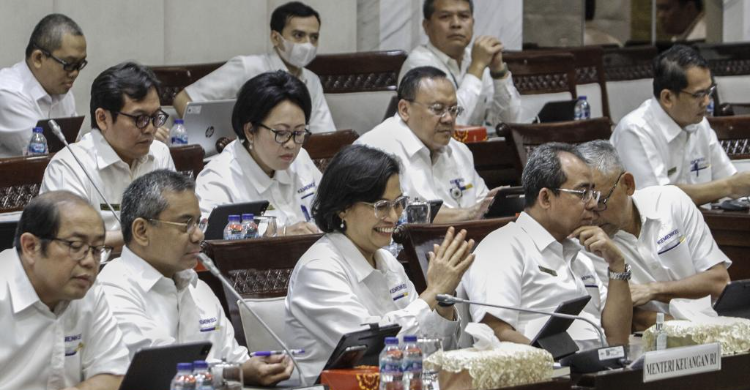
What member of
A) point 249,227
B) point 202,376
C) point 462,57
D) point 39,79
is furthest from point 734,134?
point 202,376

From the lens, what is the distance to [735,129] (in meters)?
6.66

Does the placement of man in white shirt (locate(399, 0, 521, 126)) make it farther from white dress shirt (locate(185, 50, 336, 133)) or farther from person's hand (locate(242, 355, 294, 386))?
person's hand (locate(242, 355, 294, 386))

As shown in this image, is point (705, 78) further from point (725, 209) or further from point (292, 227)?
point (292, 227)

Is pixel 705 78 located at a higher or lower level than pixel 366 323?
higher

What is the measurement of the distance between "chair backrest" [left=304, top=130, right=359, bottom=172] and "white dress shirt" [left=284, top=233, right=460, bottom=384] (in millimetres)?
2059

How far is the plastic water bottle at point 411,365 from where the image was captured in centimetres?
290

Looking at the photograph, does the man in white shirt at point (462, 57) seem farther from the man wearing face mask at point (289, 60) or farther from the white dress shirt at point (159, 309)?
the white dress shirt at point (159, 309)

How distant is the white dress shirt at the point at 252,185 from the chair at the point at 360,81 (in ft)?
6.44

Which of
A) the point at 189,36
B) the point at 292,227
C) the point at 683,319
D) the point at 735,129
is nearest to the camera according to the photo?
the point at 683,319

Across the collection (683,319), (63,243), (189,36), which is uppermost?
(189,36)

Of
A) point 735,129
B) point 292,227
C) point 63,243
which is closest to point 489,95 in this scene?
point 735,129

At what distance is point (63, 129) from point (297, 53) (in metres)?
1.75

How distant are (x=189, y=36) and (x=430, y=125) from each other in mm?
2033

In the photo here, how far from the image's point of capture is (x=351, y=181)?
371 centimetres
